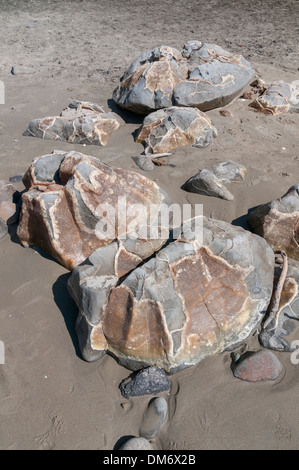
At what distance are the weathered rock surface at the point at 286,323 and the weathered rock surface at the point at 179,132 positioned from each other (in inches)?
91.5

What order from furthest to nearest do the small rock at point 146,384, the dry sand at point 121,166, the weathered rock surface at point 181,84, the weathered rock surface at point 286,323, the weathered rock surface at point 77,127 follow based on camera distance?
the weathered rock surface at point 181,84 < the weathered rock surface at point 77,127 < the weathered rock surface at point 286,323 < the small rock at point 146,384 < the dry sand at point 121,166

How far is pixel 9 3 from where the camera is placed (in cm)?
1071

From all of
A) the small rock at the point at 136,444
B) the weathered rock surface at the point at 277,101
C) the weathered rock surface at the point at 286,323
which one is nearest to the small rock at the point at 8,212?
the small rock at the point at 136,444

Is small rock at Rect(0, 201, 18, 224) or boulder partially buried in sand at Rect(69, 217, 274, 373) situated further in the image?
small rock at Rect(0, 201, 18, 224)

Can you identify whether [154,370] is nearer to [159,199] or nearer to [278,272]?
[278,272]

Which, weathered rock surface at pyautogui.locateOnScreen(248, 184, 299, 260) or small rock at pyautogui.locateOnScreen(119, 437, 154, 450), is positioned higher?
weathered rock surface at pyautogui.locateOnScreen(248, 184, 299, 260)

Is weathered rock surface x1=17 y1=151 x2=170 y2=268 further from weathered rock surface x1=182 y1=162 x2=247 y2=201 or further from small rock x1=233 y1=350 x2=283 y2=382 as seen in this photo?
small rock x1=233 y1=350 x2=283 y2=382

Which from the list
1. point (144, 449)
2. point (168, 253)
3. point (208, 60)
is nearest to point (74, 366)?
point (144, 449)

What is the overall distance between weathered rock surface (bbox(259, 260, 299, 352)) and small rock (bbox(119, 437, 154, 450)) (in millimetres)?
1002

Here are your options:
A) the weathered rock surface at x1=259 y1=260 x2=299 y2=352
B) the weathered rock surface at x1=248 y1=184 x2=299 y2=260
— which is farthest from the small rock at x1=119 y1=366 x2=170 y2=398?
the weathered rock surface at x1=248 y1=184 x2=299 y2=260

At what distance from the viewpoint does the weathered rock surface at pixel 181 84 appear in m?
5.37

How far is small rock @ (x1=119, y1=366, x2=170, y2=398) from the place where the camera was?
2.56m

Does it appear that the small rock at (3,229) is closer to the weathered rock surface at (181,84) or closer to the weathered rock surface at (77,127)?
the weathered rock surface at (77,127)

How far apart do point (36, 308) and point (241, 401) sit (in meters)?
1.58
